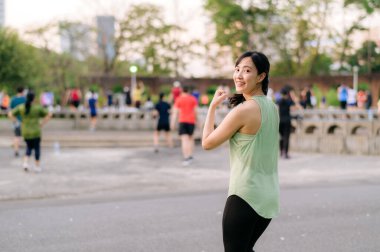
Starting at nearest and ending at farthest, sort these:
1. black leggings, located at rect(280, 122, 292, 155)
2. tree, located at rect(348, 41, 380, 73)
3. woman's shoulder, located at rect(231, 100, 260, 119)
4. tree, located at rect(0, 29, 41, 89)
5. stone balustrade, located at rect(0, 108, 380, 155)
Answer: woman's shoulder, located at rect(231, 100, 260, 119) < black leggings, located at rect(280, 122, 292, 155) < stone balustrade, located at rect(0, 108, 380, 155) < tree, located at rect(0, 29, 41, 89) < tree, located at rect(348, 41, 380, 73)

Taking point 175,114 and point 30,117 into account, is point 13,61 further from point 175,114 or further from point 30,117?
point 30,117

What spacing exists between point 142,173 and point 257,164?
8.46 metres

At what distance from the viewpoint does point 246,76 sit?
3072mm

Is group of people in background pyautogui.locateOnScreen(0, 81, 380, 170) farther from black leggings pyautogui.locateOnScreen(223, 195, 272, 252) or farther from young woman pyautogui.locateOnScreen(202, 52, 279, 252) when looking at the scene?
black leggings pyautogui.locateOnScreen(223, 195, 272, 252)

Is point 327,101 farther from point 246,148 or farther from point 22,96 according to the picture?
point 246,148

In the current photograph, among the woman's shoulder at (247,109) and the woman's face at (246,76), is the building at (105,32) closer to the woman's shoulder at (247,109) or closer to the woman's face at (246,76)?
the woman's face at (246,76)

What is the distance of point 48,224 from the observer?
6570mm

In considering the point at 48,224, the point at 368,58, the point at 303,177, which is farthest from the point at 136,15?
the point at 48,224

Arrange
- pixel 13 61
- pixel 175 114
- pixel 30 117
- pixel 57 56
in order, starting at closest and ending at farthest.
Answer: pixel 30 117
pixel 175 114
pixel 13 61
pixel 57 56

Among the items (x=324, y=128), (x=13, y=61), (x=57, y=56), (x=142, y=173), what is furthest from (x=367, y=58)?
(x=142, y=173)

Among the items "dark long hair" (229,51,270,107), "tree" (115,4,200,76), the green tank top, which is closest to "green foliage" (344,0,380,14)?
"tree" (115,4,200,76)

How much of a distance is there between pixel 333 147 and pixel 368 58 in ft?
121

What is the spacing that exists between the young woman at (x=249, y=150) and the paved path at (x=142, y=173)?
235 inches

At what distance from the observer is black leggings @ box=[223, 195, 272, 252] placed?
301 centimetres
